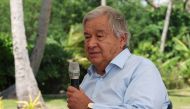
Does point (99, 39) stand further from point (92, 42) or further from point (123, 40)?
point (123, 40)

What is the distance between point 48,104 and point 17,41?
2.36m

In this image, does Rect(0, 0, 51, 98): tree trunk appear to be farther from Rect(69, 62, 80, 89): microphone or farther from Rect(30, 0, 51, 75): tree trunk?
Rect(69, 62, 80, 89): microphone

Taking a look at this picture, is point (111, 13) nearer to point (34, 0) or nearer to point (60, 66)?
point (60, 66)

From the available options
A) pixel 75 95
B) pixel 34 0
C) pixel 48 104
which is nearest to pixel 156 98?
pixel 75 95

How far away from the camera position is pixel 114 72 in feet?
8.37

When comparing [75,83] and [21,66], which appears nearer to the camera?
[75,83]

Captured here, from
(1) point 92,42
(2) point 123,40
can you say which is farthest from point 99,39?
(2) point 123,40

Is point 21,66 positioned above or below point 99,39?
below

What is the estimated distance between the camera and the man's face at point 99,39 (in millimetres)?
2478

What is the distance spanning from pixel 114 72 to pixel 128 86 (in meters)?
0.15

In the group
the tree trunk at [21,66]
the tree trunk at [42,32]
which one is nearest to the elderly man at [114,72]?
the tree trunk at [21,66]

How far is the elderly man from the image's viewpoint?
233 cm

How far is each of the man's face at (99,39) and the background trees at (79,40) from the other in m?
15.4

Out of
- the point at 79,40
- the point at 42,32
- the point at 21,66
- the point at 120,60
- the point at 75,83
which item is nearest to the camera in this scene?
the point at 75,83
